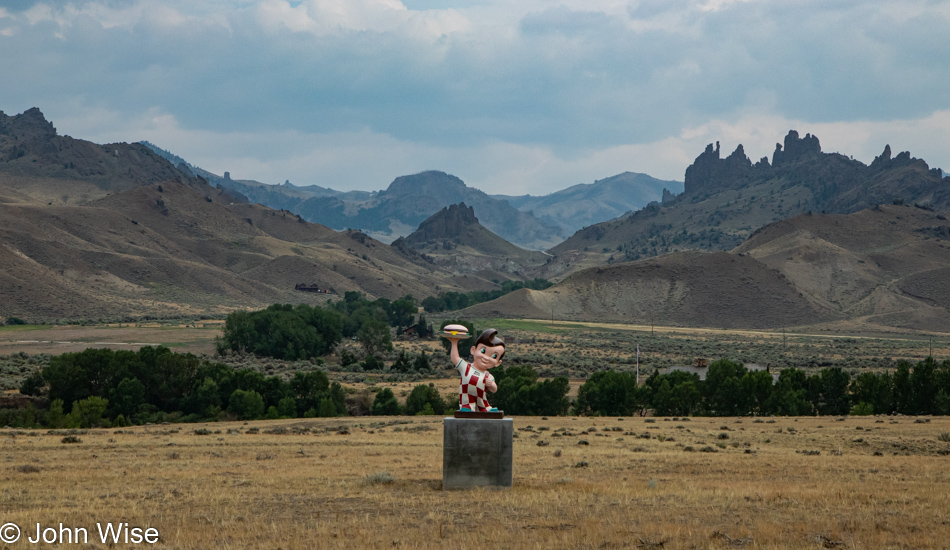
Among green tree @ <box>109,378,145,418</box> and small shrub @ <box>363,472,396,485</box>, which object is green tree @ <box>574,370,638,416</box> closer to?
green tree @ <box>109,378,145,418</box>

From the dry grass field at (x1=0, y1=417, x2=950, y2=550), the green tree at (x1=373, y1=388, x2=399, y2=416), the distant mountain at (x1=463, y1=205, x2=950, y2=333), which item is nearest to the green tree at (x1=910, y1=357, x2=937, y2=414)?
the dry grass field at (x1=0, y1=417, x2=950, y2=550)

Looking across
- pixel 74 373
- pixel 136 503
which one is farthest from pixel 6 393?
pixel 136 503

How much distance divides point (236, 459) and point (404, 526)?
13331 mm

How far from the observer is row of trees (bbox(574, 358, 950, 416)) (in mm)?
51250

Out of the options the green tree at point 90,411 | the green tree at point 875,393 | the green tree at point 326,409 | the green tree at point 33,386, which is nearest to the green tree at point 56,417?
the green tree at point 90,411

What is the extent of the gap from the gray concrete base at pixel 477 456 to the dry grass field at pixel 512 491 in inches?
25.9

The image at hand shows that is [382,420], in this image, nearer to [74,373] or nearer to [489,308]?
[74,373]

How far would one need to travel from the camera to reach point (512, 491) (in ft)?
65.4

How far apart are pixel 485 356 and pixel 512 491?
3171mm

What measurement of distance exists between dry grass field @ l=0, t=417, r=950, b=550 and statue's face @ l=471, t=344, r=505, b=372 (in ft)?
9.69

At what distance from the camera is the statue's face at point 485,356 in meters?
20.9

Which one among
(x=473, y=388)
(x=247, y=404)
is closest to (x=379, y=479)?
(x=473, y=388)

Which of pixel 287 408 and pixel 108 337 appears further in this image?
pixel 108 337

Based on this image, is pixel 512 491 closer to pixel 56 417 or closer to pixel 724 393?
pixel 724 393
